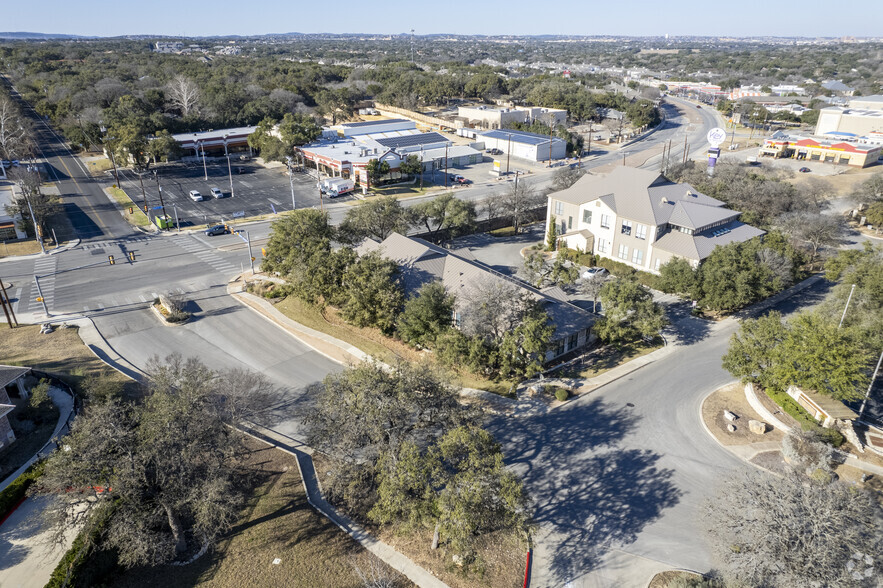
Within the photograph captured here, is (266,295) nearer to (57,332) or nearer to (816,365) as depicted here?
(57,332)

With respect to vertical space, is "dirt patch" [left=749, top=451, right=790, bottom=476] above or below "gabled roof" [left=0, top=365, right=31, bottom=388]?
below

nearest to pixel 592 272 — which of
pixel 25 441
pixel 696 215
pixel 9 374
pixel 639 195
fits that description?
pixel 639 195

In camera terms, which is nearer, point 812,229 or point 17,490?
point 17,490

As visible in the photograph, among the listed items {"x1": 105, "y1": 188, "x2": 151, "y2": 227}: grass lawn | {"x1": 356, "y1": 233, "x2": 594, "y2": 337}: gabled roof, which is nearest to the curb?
{"x1": 105, "y1": 188, "x2": 151, "y2": 227}: grass lawn

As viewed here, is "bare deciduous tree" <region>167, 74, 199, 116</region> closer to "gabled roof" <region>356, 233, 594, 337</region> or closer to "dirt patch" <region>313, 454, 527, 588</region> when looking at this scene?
"gabled roof" <region>356, 233, 594, 337</region>

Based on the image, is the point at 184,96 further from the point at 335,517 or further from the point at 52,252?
the point at 335,517

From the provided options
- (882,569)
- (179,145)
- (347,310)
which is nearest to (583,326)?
(347,310)

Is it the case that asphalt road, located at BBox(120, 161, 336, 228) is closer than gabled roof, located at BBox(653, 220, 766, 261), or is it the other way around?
gabled roof, located at BBox(653, 220, 766, 261)
